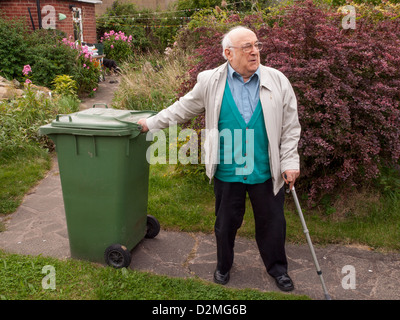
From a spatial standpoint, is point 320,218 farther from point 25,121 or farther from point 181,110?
point 25,121

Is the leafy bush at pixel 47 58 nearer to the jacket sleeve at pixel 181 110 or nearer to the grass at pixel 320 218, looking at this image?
the grass at pixel 320 218

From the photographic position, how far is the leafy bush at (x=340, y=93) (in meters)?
3.99

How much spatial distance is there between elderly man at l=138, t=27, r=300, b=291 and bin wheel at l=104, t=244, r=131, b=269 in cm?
89

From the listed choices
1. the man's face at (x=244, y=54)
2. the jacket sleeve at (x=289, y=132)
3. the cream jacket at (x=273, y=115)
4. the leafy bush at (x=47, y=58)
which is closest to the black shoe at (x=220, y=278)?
the cream jacket at (x=273, y=115)

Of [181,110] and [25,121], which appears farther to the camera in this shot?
[25,121]

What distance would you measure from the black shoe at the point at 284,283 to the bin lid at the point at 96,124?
167 centimetres

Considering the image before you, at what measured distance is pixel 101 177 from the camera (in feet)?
11.1

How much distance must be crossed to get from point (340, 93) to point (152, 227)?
230cm

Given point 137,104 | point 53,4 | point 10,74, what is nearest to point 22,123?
point 137,104

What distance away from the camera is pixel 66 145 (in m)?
3.40

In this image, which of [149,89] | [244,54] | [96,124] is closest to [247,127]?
[244,54]

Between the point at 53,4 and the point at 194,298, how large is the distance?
471 inches
